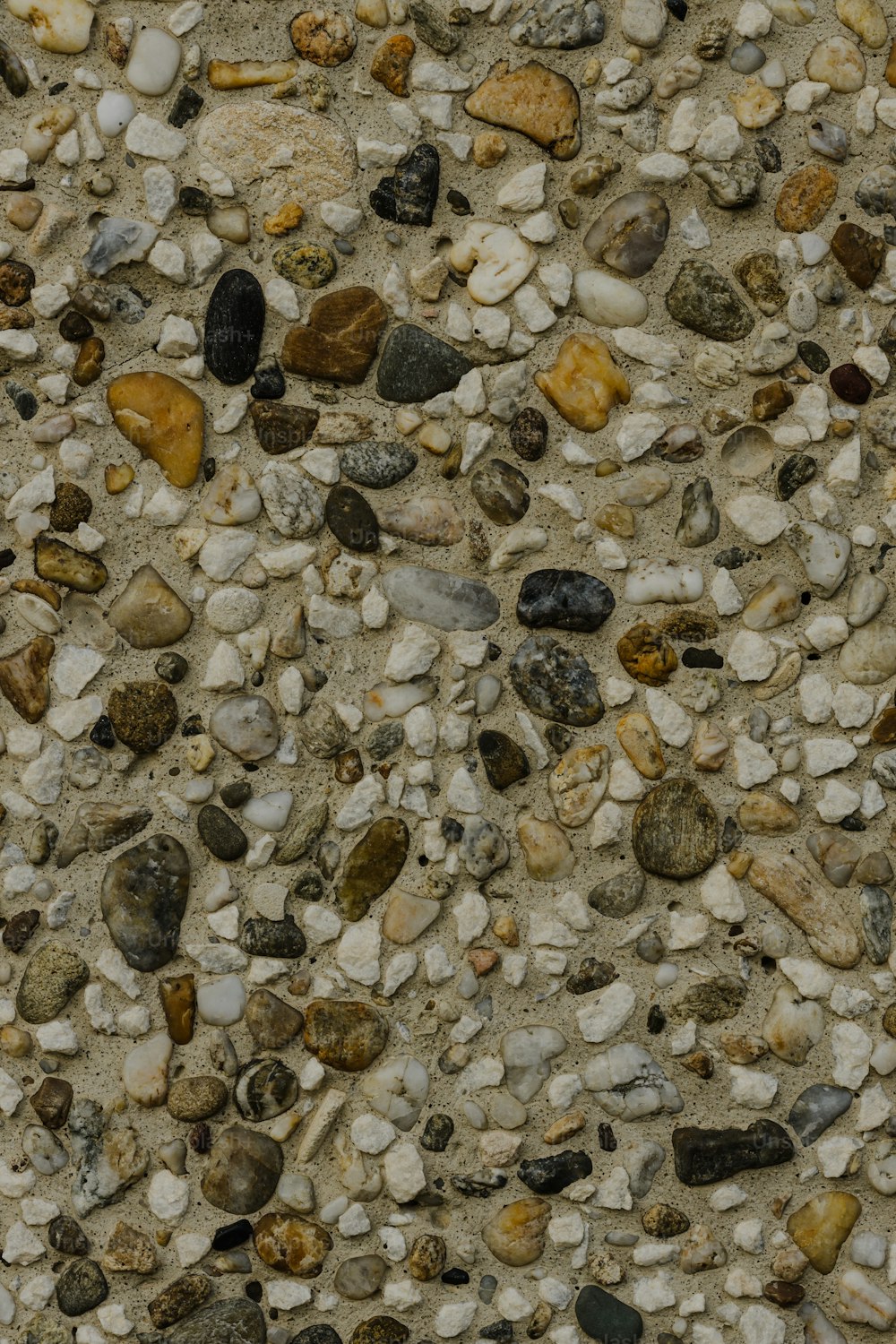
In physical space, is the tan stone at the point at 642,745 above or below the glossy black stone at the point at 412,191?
below

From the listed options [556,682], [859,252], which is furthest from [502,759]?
[859,252]

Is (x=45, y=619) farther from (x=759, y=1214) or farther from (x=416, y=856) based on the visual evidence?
(x=759, y=1214)

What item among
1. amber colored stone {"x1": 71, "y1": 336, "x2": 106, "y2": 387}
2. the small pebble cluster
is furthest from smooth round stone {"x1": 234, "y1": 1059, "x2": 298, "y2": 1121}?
amber colored stone {"x1": 71, "y1": 336, "x2": 106, "y2": 387}

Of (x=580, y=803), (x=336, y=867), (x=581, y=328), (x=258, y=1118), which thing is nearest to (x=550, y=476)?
(x=581, y=328)

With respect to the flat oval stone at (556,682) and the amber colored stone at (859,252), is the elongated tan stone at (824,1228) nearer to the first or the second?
the flat oval stone at (556,682)

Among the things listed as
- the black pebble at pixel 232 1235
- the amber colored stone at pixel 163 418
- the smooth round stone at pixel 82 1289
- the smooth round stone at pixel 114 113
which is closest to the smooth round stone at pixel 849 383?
the amber colored stone at pixel 163 418

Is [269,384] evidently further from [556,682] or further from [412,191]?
[556,682]
